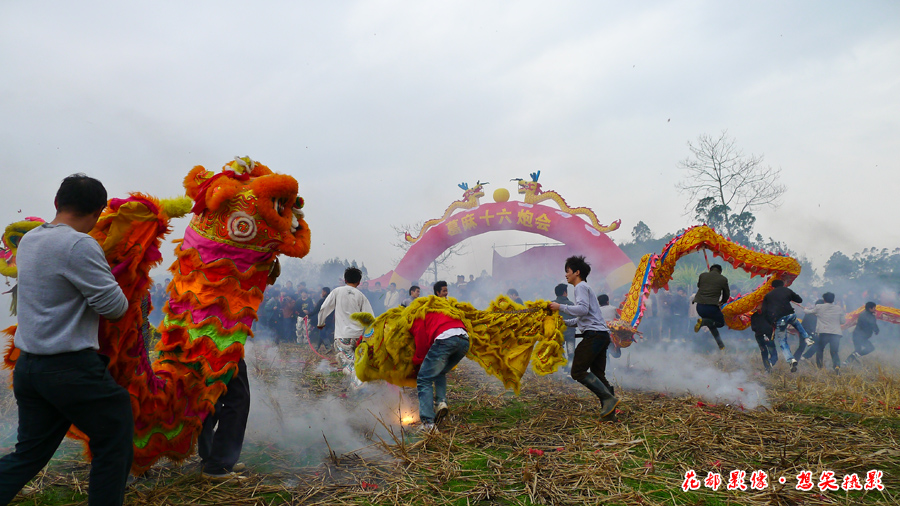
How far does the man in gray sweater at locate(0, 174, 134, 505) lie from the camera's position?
2041 millimetres

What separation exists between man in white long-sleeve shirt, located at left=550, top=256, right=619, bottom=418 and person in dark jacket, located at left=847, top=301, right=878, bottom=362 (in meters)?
7.84

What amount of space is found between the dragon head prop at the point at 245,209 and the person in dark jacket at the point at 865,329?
439 inches

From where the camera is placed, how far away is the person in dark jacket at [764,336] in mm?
8055

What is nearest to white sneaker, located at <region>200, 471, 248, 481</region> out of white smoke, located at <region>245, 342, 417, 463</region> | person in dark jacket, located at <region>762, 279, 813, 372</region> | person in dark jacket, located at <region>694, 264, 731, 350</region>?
white smoke, located at <region>245, 342, 417, 463</region>

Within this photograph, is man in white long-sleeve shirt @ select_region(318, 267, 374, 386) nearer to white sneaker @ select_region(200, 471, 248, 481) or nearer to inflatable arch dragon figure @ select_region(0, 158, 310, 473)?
inflatable arch dragon figure @ select_region(0, 158, 310, 473)

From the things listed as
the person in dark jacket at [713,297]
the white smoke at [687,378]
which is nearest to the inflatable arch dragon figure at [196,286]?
the white smoke at [687,378]

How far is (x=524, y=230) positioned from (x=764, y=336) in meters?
7.83

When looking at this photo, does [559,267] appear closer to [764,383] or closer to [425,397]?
[764,383]

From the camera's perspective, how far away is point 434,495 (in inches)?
117

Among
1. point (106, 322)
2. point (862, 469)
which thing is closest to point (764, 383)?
point (862, 469)

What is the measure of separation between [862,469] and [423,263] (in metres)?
13.4

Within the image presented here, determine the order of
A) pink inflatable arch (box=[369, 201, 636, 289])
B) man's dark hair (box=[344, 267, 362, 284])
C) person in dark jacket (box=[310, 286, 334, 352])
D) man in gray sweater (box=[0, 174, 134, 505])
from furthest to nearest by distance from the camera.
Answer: pink inflatable arch (box=[369, 201, 636, 289]) → person in dark jacket (box=[310, 286, 334, 352]) → man's dark hair (box=[344, 267, 362, 284]) → man in gray sweater (box=[0, 174, 134, 505])

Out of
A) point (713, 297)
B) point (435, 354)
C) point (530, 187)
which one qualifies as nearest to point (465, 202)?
point (530, 187)

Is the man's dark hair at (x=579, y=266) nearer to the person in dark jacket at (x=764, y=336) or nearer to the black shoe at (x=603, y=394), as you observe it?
the black shoe at (x=603, y=394)
